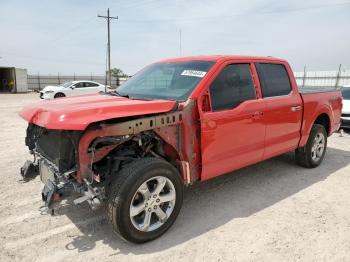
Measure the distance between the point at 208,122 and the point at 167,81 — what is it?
35.7 inches

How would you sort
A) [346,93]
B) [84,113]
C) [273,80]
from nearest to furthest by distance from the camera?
[84,113] < [273,80] < [346,93]

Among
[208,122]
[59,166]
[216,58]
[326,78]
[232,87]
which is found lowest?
[59,166]

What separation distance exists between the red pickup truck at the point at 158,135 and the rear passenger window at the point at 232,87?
0.04 feet

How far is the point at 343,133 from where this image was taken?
9.12m

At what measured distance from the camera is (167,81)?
4062 millimetres

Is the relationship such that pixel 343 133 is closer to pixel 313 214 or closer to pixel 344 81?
pixel 313 214

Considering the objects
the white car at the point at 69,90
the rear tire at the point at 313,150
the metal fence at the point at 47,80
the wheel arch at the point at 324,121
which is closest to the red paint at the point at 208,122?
the rear tire at the point at 313,150

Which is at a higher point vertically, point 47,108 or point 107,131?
Result: point 47,108

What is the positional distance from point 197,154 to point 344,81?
21406 millimetres

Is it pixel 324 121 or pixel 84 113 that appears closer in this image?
pixel 84 113

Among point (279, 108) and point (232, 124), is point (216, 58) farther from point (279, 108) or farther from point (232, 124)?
point (279, 108)

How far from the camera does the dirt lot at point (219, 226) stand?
3037mm

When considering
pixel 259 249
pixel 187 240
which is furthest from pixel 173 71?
pixel 259 249

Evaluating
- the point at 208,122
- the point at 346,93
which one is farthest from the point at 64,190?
the point at 346,93
